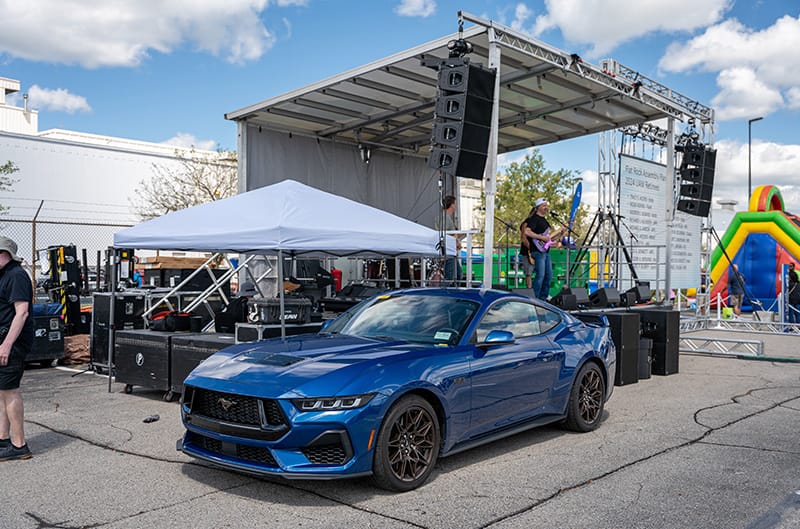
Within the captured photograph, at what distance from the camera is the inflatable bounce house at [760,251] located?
26.7 m

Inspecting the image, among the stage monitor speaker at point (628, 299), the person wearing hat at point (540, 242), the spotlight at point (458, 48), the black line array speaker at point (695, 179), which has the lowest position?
the stage monitor speaker at point (628, 299)

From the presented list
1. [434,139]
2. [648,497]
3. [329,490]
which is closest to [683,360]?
[434,139]

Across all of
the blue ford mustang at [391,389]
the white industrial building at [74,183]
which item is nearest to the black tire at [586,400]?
the blue ford mustang at [391,389]

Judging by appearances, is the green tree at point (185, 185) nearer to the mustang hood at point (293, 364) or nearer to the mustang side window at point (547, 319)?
the mustang side window at point (547, 319)

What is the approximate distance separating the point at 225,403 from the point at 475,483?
6.21ft

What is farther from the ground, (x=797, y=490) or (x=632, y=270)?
(x=632, y=270)

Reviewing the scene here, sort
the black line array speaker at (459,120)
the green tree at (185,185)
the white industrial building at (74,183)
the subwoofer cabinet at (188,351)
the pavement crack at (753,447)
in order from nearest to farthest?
the pavement crack at (753,447)
the subwoofer cabinet at (188,351)
the black line array speaker at (459,120)
the white industrial building at (74,183)
the green tree at (185,185)

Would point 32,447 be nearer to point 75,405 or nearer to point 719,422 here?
point 75,405

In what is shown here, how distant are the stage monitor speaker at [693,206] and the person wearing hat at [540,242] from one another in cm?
493

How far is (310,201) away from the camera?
906 centimetres

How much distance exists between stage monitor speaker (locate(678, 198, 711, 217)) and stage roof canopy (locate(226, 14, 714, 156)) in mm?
1882

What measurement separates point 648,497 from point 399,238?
538cm

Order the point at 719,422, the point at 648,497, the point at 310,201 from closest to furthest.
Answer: the point at 648,497, the point at 719,422, the point at 310,201

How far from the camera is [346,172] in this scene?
18.3 meters
